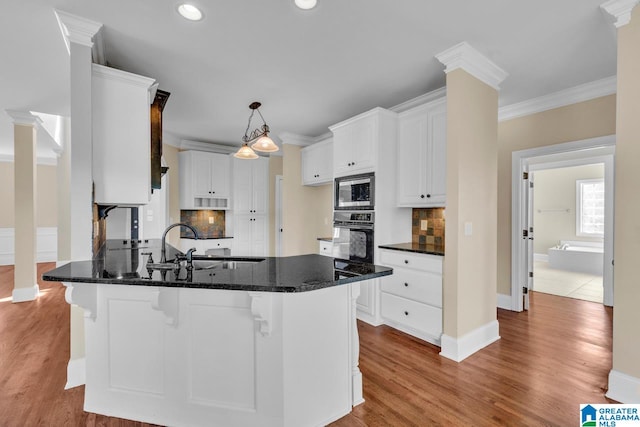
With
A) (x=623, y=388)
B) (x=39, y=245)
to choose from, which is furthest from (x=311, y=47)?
(x=39, y=245)

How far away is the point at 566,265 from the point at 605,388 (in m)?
5.35

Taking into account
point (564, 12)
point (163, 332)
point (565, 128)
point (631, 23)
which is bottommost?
point (163, 332)

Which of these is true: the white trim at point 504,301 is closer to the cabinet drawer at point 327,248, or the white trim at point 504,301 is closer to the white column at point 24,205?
the cabinet drawer at point 327,248

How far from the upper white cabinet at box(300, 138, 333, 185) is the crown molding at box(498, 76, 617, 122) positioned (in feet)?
7.81

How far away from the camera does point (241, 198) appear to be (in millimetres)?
5938

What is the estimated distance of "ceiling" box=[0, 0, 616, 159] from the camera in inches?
78.4

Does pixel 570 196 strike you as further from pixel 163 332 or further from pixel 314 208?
pixel 163 332

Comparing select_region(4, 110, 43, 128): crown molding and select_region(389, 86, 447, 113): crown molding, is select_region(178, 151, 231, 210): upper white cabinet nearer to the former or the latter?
select_region(4, 110, 43, 128): crown molding

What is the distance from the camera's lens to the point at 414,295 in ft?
9.79

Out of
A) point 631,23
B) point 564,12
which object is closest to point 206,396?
point 564,12

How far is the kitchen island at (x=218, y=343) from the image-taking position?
155cm

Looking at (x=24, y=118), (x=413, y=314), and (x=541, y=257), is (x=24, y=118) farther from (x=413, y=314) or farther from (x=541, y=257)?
(x=541, y=257)

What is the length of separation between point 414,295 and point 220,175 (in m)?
4.19

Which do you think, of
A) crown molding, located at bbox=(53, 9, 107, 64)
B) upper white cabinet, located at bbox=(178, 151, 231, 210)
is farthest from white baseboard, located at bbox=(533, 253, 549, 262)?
crown molding, located at bbox=(53, 9, 107, 64)
